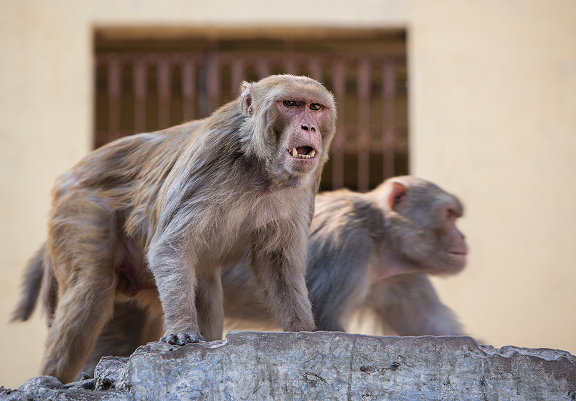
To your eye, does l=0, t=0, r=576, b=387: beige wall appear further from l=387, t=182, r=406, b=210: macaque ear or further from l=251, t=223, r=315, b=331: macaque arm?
l=251, t=223, r=315, b=331: macaque arm

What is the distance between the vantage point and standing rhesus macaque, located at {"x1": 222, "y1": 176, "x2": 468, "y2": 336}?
620 cm

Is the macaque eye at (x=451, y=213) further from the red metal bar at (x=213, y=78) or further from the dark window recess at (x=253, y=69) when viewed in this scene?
the red metal bar at (x=213, y=78)

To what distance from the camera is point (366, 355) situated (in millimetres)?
4105

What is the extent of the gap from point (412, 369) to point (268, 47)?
Result: 280 inches

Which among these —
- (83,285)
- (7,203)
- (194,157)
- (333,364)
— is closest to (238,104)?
(194,157)

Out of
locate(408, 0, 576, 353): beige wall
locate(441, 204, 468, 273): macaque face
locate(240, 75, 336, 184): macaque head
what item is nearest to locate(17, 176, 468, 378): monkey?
locate(441, 204, 468, 273): macaque face

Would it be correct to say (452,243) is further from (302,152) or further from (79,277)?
(79,277)

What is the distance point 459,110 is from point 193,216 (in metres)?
5.85

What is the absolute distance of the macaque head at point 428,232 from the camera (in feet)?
21.4

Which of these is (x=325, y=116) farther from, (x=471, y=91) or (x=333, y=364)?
(x=471, y=91)

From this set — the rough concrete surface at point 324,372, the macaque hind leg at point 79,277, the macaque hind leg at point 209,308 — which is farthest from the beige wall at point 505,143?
the rough concrete surface at point 324,372

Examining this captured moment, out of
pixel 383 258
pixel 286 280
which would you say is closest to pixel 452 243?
pixel 383 258

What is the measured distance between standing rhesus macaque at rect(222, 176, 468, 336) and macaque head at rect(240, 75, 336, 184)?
4.80 ft

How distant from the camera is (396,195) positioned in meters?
6.62
